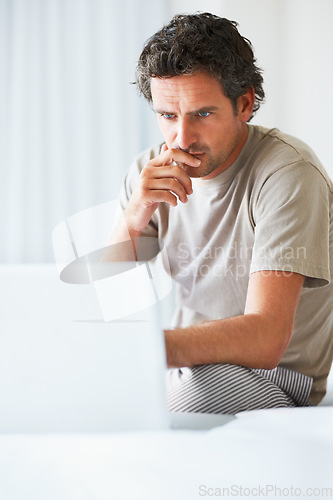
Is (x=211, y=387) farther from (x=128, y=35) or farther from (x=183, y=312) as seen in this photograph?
(x=128, y=35)

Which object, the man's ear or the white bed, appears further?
the man's ear

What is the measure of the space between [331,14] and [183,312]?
0.90 m

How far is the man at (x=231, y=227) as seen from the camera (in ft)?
2.45

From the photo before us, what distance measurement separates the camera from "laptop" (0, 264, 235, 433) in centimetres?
56

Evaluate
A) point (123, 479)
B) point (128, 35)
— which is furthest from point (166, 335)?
point (128, 35)

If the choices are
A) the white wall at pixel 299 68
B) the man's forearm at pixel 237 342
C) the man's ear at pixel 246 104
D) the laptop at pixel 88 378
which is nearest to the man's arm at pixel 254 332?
the man's forearm at pixel 237 342

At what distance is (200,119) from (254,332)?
0.31m

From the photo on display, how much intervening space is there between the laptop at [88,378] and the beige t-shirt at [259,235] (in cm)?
26

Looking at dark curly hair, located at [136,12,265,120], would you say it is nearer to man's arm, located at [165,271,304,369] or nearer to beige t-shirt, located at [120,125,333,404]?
A: beige t-shirt, located at [120,125,333,404]

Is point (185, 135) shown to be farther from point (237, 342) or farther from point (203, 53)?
point (237, 342)

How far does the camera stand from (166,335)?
646mm

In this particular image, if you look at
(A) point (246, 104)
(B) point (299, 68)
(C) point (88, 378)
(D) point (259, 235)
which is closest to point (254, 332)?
(D) point (259, 235)

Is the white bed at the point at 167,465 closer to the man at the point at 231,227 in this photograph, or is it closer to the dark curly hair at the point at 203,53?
the man at the point at 231,227

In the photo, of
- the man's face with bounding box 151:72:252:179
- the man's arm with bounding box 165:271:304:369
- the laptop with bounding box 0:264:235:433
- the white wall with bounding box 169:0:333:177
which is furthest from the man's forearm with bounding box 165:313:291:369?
the white wall with bounding box 169:0:333:177
